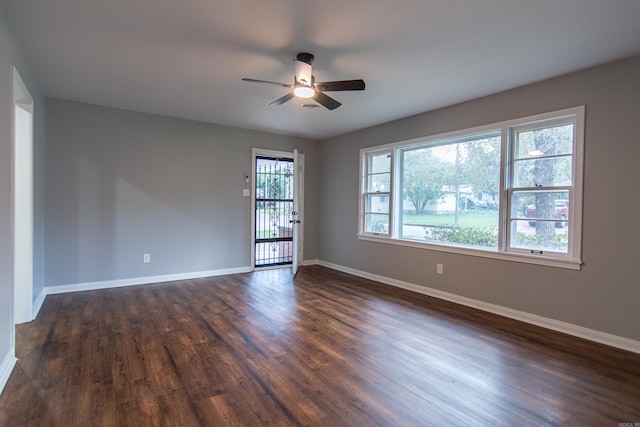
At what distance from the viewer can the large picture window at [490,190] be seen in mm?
3188

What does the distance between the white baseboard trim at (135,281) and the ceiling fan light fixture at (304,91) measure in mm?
3526

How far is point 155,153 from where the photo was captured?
4.80 meters

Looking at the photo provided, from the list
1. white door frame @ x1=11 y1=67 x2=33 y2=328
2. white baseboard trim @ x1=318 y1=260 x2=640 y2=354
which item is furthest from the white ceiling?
white baseboard trim @ x1=318 y1=260 x2=640 y2=354

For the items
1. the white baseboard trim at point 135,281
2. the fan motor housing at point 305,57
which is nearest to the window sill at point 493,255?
the white baseboard trim at point 135,281

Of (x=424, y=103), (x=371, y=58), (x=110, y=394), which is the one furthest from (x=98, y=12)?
(x=424, y=103)

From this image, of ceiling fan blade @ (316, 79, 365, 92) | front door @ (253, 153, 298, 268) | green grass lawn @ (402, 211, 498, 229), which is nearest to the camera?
ceiling fan blade @ (316, 79, 365, 92)

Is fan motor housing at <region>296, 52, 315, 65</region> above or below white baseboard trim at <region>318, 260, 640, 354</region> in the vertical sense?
above

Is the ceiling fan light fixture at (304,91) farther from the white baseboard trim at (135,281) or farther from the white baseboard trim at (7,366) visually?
the white baseboard trim at (135,281)

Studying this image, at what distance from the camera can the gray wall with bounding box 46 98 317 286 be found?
4.21 m

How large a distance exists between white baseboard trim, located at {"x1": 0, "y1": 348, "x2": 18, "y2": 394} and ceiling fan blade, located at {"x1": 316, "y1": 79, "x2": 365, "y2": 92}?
309 cm

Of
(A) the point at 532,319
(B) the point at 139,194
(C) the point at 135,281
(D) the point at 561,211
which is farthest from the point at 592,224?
(C) the point at 135,281

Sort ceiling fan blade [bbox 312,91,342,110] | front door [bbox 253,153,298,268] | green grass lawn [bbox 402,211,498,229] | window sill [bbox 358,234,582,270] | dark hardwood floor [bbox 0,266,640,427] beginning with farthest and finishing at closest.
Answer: front door [bbox 253,153,298,268], green grass lawn [bbox 402,211,498,229], window sill [bbox 358,234,582,270], ceiling fan blade [bbox 312,91,342,110], dark hardwood floor [bbox 0,266,640,427]

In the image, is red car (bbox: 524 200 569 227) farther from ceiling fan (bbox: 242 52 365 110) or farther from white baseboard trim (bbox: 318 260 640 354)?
ceiling fan (bbox: 242 52 365 110)

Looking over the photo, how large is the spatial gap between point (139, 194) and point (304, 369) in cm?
370
